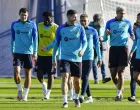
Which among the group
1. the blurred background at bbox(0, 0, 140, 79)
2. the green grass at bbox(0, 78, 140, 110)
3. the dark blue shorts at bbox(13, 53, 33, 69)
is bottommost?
the green grass at bbox(0, 78, 140, 110)

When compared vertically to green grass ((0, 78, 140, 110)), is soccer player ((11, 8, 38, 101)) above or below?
above

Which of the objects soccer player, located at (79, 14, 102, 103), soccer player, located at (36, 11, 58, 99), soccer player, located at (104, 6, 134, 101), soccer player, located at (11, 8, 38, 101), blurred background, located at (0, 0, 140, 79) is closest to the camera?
soccer player, located at (79, 14, 102, 103)

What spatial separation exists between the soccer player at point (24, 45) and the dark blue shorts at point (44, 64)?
105cm

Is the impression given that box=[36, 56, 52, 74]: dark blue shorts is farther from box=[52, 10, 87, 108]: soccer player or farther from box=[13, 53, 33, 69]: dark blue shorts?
box=[52, 10, 87, 108]: soccer player

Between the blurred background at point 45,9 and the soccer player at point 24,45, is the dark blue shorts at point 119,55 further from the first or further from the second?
the blurred background at point 45,9

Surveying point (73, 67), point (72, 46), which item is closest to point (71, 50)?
point (72, 46)

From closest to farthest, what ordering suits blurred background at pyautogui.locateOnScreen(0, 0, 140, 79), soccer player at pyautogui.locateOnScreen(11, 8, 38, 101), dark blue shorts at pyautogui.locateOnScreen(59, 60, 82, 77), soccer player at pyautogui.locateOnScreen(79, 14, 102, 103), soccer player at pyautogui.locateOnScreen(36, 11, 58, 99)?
dark blue shorts at pyautogui.locateOnScreen(59, 60, 82, 77)
soccer player at pyautogui.locateOnScreen(79, 14, 102, 103)
soccer player at pyautogui.locateOnScreen(11, 8, 38, 101)
soccer player at pyautogui.locateOnScreen(36, 11, 58, 99)
blurred background at pyautogui.locateOnScreen(0, 0, 140, 79)

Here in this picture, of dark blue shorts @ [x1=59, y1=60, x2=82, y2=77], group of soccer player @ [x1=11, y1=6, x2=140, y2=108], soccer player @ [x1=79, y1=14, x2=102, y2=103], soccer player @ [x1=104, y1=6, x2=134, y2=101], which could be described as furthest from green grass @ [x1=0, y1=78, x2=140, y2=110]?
soccer player @ [x1=104, y1=6, x2=134, y2=101]

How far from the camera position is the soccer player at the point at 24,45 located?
1805cm

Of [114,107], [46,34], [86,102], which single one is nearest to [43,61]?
[46,34]

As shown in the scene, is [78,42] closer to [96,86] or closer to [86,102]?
[86,102]

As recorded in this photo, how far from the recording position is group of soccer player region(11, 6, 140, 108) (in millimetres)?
16250

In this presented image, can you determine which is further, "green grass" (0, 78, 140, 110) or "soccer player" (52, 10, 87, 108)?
"soccer player" (52, 10, 87, 108)

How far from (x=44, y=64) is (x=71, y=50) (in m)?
3.06
